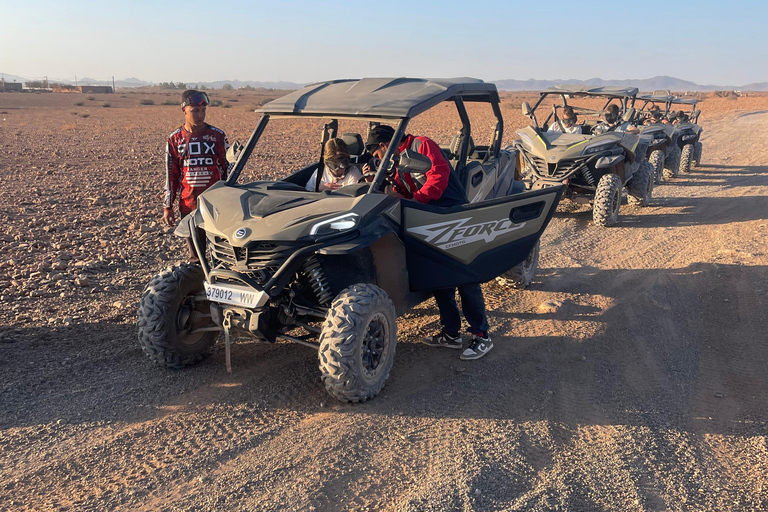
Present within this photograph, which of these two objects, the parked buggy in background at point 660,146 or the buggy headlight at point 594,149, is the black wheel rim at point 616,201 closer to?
the buggy headlight at point 594,149

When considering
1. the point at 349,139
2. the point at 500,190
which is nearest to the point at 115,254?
the point at 349,139

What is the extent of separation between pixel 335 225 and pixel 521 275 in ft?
10.2

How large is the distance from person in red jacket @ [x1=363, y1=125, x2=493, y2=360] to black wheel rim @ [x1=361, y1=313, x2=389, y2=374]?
0.93 metres

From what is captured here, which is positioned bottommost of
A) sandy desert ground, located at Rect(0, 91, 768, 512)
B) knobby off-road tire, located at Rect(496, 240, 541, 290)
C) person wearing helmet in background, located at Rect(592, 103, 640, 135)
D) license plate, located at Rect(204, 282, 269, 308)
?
sandy desert ground, located at Rect(0, 91, 768, 512)

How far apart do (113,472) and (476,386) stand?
2.35 meters

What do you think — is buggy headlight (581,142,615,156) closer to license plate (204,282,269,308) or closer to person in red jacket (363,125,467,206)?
person in red jacket (363,125,467,206)

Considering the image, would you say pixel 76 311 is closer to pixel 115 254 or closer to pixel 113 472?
pixel 115 254

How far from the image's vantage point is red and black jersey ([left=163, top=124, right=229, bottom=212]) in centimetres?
538

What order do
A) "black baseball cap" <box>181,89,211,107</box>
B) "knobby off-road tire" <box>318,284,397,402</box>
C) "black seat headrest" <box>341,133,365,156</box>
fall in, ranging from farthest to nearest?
"black seat headrest" <box>341,133,365,156</box>, "black baseball cap" <box>181,89,211,107</box>, "knobby off-road tire" <box>318,284,397,402</box>

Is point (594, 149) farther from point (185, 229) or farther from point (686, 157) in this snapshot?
point (185, 229)

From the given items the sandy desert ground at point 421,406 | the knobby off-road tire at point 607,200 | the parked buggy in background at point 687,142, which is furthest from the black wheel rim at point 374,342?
the parked buggy in background at point 687,142

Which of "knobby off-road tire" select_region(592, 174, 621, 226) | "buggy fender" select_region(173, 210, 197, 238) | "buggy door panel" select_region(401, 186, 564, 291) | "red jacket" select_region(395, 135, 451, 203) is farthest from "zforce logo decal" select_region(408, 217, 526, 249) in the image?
"knobby off-road tire" select_region(592, 174, 621, 226)

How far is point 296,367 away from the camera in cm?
469

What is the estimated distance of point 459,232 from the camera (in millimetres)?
4688
